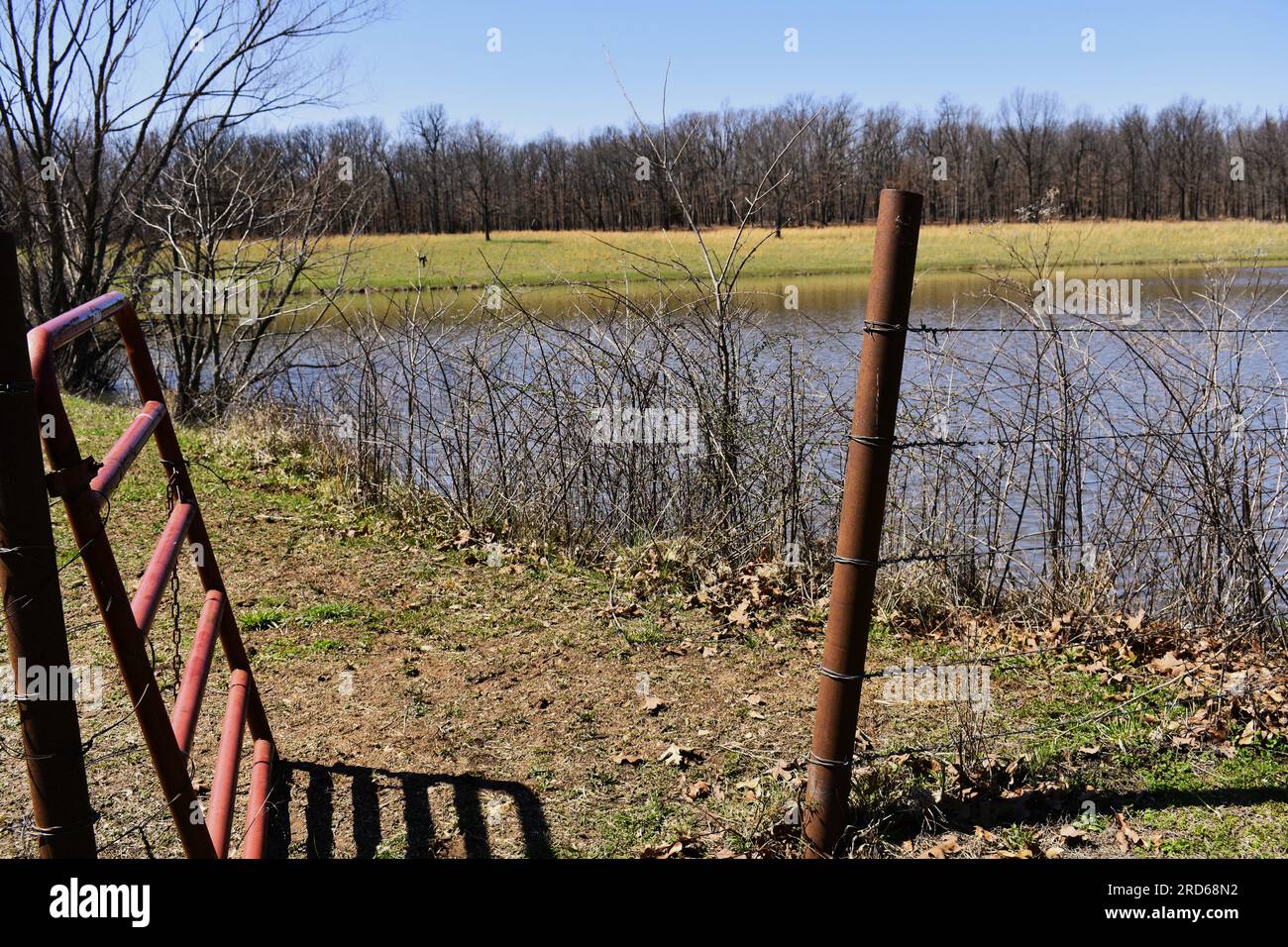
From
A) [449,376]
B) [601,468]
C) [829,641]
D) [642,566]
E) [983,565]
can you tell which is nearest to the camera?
[829,641]

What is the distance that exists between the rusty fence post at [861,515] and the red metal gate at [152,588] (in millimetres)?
1815

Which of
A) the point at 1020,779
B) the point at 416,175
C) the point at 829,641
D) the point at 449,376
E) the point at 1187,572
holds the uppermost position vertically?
the point at 416,175

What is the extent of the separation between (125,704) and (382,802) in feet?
5.38

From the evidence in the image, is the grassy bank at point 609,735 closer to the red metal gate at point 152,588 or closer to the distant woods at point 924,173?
the red metal gate at point 152,588

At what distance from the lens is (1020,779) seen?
4.02 metres

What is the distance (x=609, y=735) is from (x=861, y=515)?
1.77 meters

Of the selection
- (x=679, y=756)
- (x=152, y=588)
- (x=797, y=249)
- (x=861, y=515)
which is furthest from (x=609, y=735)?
(x=797, y=249)

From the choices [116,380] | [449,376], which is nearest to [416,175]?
[116,380]

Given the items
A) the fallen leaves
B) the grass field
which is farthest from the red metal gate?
the grass field

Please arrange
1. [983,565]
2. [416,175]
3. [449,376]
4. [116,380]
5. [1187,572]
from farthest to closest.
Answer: [416,175] → [116,380] → [449,376] → [983,565] → [1187,572]

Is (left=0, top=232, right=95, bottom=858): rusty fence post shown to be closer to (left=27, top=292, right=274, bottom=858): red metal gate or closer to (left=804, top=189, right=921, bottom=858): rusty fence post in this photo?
(left=27, top=292, right=274, bottom=858): red metal gate

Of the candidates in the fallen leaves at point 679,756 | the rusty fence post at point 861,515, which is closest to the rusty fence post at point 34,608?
the rusty fence post at point 861,515

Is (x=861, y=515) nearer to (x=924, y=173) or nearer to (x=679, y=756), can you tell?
(x=679, y=756)
